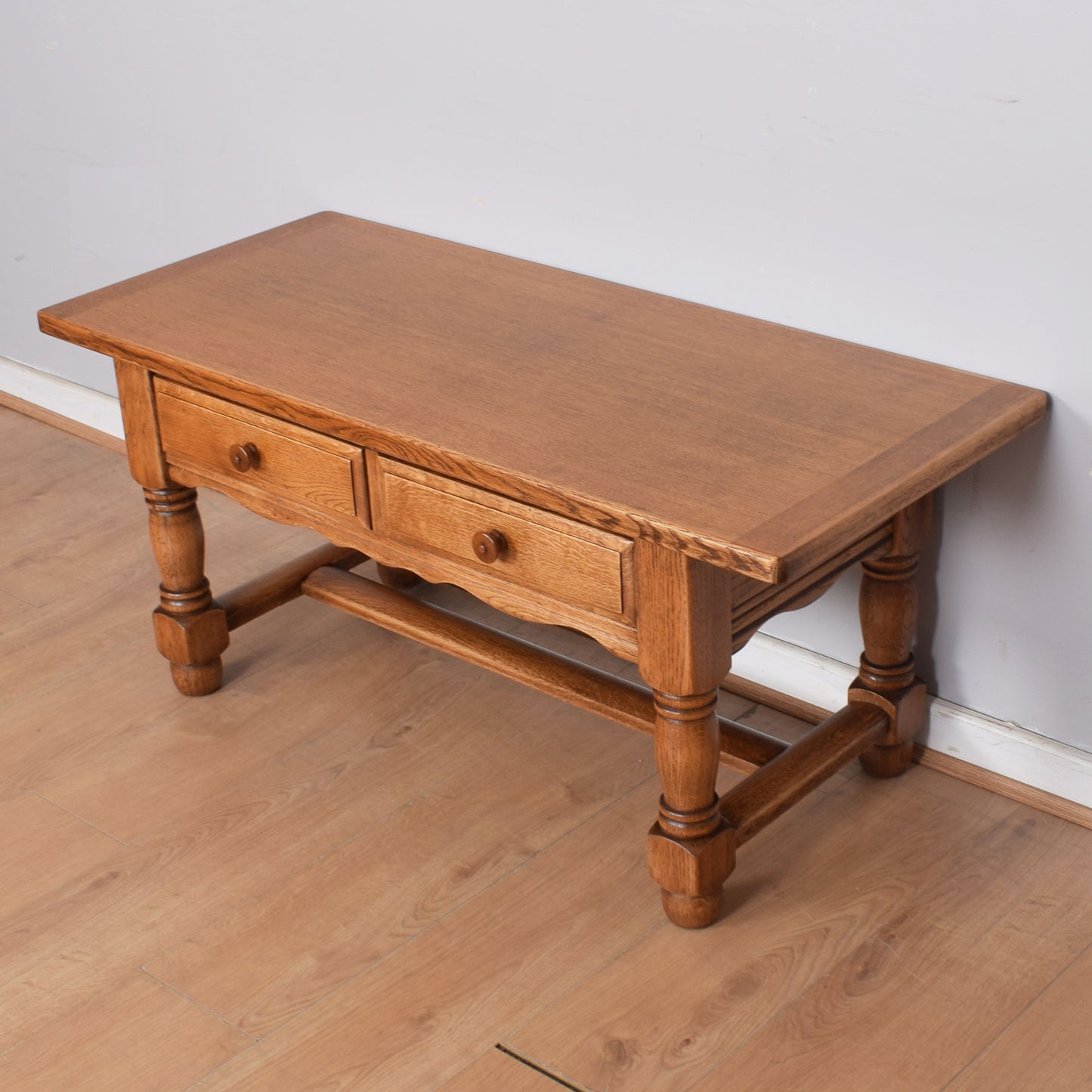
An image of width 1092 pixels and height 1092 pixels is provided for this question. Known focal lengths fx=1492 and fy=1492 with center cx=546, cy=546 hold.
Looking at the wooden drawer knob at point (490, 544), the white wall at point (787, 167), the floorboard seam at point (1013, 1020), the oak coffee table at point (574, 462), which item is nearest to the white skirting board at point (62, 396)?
the white wall at point (787, 167)

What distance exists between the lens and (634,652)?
1.68 meters

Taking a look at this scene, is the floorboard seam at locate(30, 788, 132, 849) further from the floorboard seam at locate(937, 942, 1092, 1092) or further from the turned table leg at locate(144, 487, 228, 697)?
the floorboard seam at locate(937, 942, 1092, 1092)

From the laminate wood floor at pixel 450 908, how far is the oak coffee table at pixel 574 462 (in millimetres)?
110

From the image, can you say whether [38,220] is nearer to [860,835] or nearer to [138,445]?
[138,445]

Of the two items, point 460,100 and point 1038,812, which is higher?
point 460,100

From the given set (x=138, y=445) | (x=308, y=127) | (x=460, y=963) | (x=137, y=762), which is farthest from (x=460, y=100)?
(x=460, y=963)

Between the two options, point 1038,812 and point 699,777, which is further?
point 1038,812

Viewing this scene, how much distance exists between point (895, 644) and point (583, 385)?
562mm

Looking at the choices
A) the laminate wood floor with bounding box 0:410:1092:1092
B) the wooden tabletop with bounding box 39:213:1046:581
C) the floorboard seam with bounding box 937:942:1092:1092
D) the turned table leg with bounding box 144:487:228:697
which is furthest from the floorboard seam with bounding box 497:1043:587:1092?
the turned table leg with bounding box 144:487:228:697

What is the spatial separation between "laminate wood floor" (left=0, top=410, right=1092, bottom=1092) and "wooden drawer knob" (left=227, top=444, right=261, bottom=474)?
47 cm

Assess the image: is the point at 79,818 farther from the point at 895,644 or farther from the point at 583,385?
the point at 895,644

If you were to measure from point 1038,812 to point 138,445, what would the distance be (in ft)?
4.46

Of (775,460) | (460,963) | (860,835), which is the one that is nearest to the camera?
(775,460)

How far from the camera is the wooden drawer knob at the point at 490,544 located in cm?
→ 172
